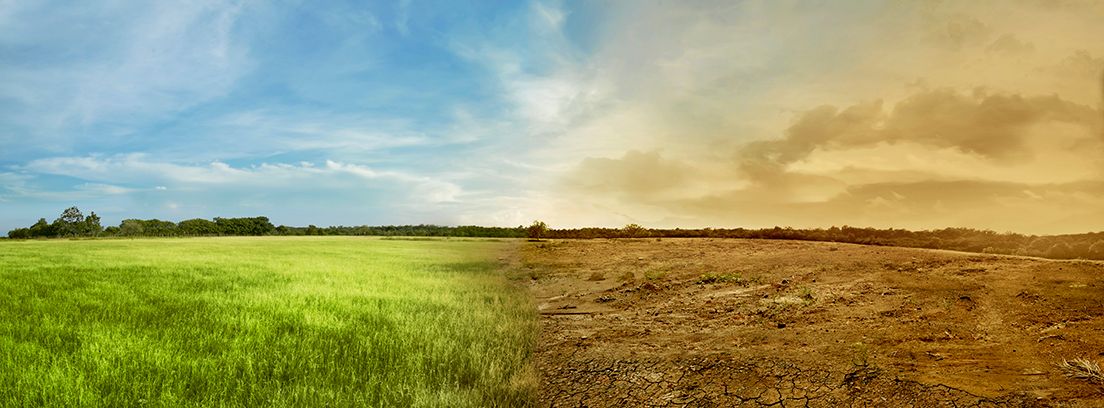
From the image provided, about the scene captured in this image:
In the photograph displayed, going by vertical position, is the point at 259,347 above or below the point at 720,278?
below

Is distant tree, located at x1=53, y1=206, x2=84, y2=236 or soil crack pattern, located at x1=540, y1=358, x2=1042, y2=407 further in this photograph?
distant tree, located at x1=53, y1=206, x2=84, y2=236

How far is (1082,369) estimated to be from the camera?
5184 millimetres

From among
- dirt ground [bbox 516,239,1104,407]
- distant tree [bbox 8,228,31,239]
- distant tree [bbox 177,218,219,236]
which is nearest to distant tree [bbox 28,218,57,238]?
distant tree [bbox 8,228,31,239]

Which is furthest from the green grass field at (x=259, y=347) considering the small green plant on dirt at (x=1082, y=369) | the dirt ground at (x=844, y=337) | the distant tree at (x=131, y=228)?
the distant tree at (x=131, y=228)

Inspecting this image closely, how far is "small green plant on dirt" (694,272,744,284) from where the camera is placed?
42.8ft

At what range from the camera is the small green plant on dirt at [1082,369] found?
504 cm

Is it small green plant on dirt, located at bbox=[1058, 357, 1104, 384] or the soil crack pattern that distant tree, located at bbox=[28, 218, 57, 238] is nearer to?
the soil crack pattern

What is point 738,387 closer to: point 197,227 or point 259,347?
point 259,347

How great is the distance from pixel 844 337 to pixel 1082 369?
244cm

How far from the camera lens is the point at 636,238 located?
27266mm

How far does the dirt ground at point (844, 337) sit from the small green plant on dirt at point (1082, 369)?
0.07 metres

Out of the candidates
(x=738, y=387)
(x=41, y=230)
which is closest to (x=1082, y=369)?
(x=738, y=387)

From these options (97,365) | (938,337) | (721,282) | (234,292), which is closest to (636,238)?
(721,282)

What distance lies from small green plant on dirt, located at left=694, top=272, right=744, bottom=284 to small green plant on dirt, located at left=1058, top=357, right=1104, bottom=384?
7410mm
